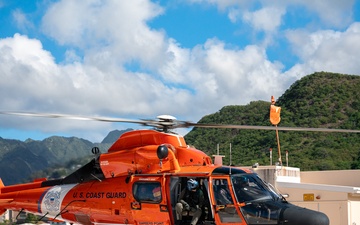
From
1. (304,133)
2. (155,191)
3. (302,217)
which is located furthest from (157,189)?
(304,133)

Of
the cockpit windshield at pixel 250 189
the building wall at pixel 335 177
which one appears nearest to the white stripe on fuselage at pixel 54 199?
the cockpit windshield at pixel 250 189

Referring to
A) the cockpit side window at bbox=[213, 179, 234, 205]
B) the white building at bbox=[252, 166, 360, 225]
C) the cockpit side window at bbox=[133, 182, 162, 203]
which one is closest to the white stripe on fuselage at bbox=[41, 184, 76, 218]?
the cockpit side window at bbox=[133, 182, 162, 203]

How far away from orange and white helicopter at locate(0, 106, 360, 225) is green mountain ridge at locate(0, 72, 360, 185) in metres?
3.62

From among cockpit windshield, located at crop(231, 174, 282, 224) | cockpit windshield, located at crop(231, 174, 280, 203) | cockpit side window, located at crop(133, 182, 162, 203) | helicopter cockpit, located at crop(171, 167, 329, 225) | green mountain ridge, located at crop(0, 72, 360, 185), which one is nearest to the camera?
helicopter cockpit, located at crop(171, 167, 329, 225)

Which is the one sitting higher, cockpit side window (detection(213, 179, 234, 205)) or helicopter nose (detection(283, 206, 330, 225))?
cockpit side window (detection(213, 179, 234, 205))

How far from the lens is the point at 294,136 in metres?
68.6

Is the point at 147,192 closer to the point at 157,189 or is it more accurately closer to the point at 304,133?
the point at 157,189

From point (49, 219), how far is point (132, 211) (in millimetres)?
4058

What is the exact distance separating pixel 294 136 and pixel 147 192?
187 feet

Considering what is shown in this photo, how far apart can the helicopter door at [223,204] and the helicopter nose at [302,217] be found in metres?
1.01

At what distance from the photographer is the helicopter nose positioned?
11.8 metres

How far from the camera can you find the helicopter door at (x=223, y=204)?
12.5 metres

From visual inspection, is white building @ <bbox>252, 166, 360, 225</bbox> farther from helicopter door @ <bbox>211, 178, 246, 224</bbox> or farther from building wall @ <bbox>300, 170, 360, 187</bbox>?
helicopter door @ <bbox>211, 178, 246, 224</bbox>

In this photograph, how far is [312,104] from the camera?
258 ft
